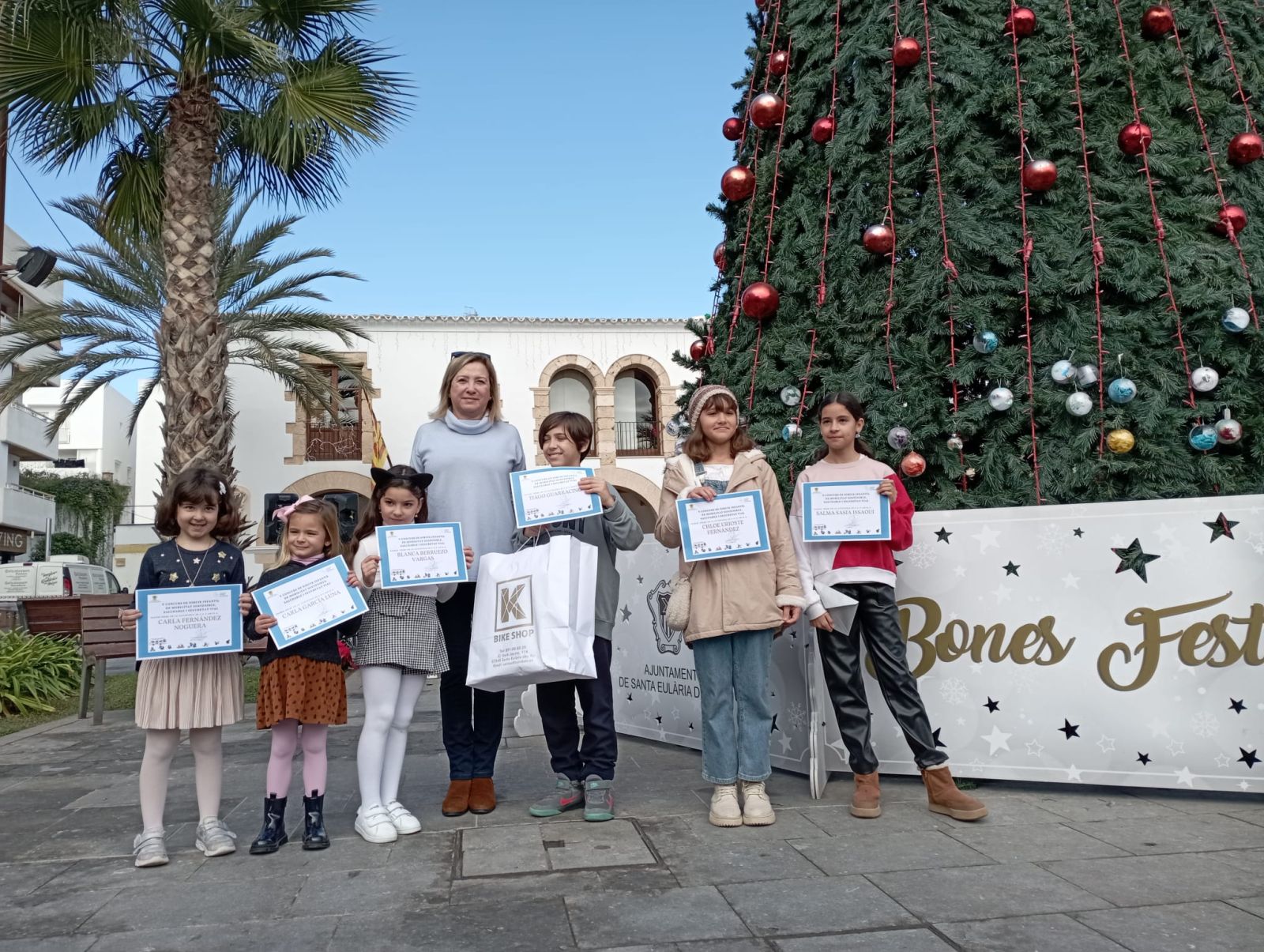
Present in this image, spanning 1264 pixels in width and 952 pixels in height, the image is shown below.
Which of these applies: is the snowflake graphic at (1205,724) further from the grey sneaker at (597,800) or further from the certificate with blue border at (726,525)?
the grey sneaker at (597,800)

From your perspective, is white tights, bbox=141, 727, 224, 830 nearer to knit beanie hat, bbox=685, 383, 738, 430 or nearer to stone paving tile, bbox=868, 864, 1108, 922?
knit beanie hat, bbox=685, 383, 738, 430

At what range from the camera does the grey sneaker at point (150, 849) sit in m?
3.20

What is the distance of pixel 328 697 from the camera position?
3434 millimetres

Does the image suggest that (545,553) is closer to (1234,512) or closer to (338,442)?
(1234,512)

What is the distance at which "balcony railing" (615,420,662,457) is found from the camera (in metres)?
21.9

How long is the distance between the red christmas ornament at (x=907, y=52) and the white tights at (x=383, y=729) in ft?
12.2

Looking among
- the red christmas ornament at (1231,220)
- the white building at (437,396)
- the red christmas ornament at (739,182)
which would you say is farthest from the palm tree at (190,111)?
the white building at (437,396)

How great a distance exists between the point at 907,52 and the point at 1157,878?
3768 mm

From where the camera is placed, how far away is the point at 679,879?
2.90 m

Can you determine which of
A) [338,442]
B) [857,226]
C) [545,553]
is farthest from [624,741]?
[338,442]

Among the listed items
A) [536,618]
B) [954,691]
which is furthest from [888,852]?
[536,618]

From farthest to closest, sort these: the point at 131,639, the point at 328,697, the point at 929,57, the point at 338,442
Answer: the point at 338,442, the point at 131,639, the point at 929,57, the point at 328,697

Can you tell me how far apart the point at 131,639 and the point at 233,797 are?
3220mm

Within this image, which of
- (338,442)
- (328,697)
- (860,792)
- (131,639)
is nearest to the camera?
(328,697)
